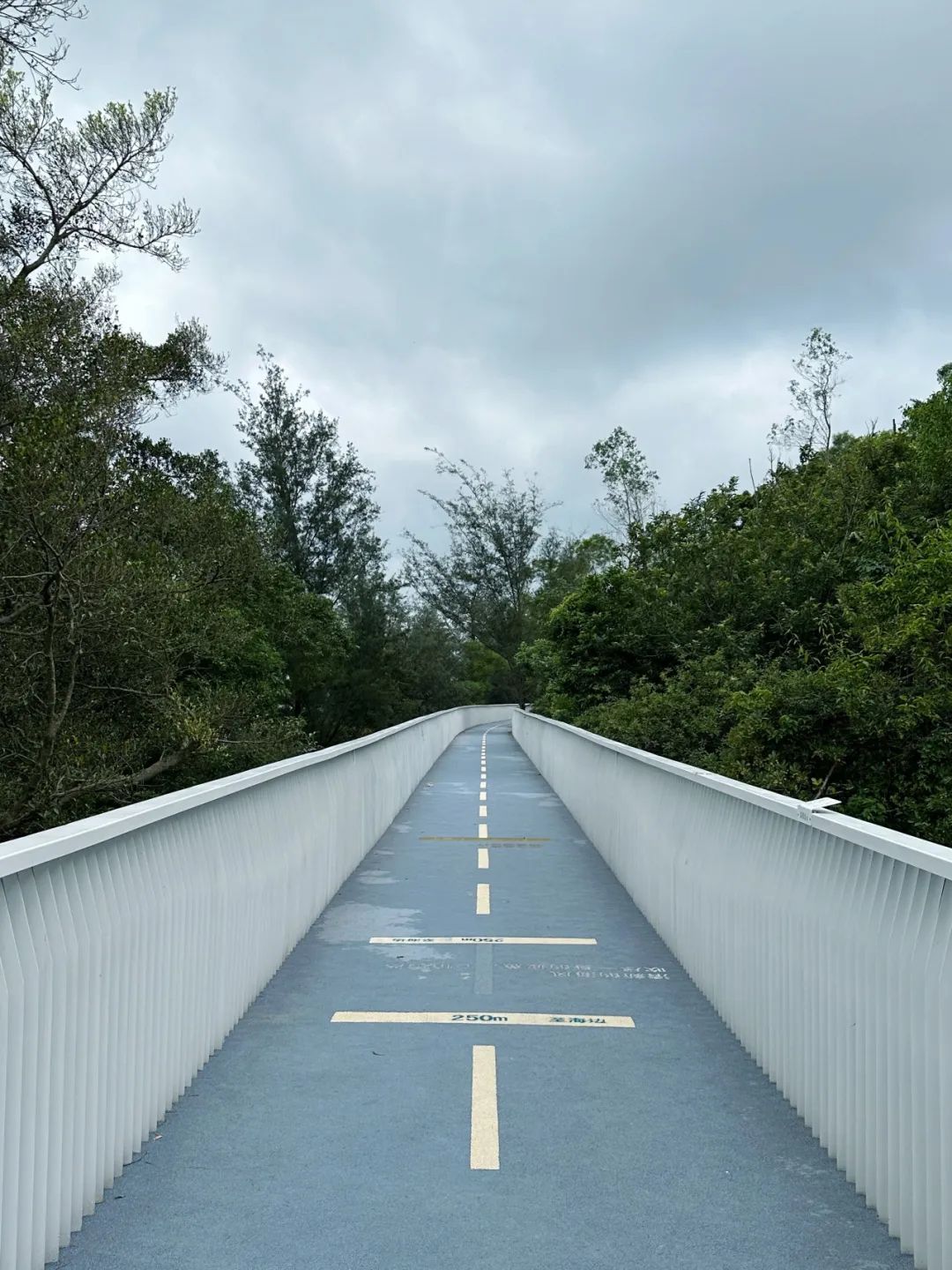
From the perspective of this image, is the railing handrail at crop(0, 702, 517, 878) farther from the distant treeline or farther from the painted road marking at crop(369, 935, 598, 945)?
the distant treeline

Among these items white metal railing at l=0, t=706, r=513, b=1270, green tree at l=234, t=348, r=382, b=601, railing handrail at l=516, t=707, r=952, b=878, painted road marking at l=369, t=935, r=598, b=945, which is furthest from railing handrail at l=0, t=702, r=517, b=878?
green tree at l=234, t=348, r=382, b=601

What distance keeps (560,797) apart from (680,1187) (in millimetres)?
14391

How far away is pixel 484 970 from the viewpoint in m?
7.00

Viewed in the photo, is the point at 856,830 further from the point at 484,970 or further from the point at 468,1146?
the point at 484,970

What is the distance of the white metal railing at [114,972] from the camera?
315 cm

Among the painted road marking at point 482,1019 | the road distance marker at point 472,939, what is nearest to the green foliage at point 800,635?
the road distance marker at point 472,939

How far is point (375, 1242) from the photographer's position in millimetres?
3416

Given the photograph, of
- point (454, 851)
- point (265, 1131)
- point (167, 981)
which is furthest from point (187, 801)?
point (454, 851)

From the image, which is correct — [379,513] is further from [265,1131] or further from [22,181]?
[265,1131]

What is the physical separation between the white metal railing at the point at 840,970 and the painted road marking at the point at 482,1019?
2.18ft

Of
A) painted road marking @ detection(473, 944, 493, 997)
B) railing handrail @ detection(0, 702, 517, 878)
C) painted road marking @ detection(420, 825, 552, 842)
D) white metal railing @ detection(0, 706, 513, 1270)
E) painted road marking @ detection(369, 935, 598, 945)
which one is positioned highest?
railing handrail @ detection(0, 702, 517, 878)

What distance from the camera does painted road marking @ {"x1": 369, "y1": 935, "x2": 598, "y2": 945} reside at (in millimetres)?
7828

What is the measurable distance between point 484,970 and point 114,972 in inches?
138

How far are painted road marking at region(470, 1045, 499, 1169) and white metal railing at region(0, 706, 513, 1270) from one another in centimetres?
129
